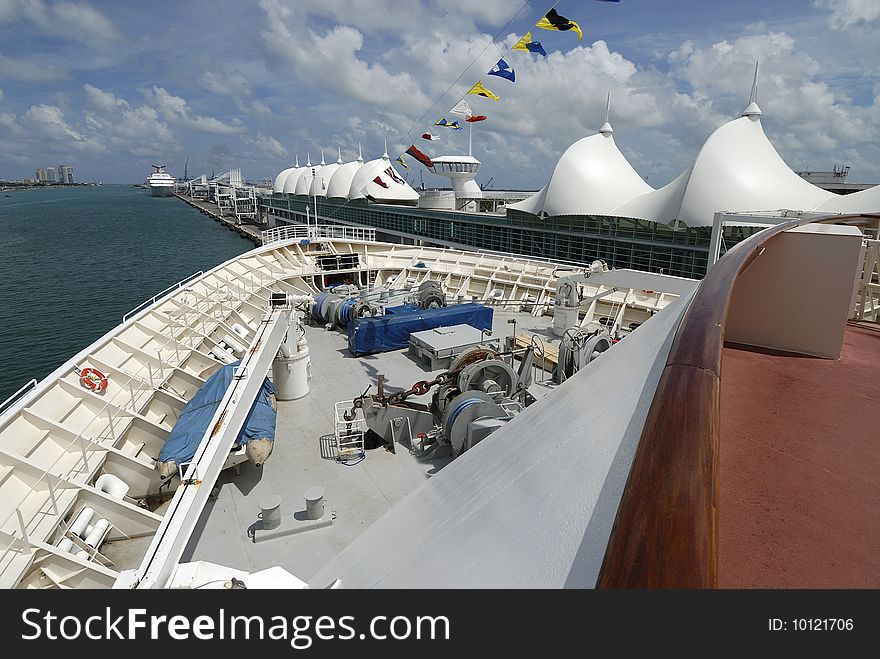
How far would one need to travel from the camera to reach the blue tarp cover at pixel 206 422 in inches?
346

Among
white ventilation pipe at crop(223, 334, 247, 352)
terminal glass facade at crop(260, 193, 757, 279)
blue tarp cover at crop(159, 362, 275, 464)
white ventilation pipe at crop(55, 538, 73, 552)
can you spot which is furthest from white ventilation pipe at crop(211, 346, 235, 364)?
terminal glass facade at crop(260, 193, 757, 279)

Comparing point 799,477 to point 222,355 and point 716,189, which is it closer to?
point 222,355

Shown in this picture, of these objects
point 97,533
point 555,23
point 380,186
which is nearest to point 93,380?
point 97,533

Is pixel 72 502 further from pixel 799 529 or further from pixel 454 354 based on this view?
pixel 454 354

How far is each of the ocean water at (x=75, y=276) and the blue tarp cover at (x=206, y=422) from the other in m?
16.6

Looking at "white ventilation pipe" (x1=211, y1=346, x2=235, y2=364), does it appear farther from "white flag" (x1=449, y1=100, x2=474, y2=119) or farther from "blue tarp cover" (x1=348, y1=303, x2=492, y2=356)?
"white flag" (x1=449, y1=100, x2=474, y2=119)

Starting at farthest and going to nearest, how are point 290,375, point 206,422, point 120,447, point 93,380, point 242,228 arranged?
point 242,228 → point 290,375 → point 93,380 → point 120,447 → point 206,422

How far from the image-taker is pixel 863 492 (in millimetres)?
2564

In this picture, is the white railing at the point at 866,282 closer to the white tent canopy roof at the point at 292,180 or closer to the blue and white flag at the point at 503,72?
the blue and white flag at the point at 503,72

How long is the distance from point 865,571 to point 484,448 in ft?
6.09

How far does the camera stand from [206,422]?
936 cm

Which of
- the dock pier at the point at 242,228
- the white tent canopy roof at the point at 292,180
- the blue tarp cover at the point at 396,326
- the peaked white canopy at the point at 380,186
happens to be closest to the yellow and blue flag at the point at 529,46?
the blue tarp cover at the point at 396,326

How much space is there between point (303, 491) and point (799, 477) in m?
8.60

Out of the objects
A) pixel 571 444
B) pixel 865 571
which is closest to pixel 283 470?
pixel 571 444
